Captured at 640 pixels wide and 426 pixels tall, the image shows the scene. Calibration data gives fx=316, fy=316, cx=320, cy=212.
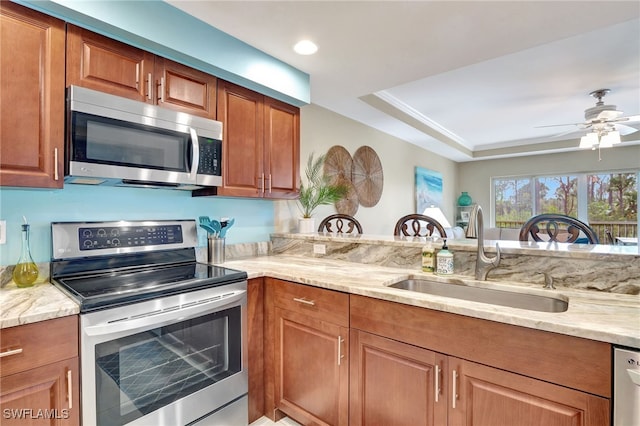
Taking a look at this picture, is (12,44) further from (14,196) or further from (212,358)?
(212,358)

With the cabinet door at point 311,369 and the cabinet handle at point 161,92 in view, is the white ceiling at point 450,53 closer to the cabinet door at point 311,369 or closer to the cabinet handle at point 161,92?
the cabinet handle at point 161,92

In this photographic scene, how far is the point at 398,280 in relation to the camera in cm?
170

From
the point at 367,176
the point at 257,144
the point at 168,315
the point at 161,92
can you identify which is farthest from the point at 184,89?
the point at 367,176

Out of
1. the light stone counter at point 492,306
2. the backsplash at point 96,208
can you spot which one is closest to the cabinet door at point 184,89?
the backsplash at point 96,208

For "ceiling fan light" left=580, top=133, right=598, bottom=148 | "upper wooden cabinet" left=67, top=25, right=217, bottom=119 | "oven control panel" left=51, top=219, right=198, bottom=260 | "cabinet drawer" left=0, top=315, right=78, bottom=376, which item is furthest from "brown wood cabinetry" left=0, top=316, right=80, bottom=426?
"ceiling fan light" left=580, top=133, right=598, bottom=148

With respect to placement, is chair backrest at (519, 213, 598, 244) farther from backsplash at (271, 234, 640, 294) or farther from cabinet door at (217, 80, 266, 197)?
cabinet door at (217, 80, 266, 197)

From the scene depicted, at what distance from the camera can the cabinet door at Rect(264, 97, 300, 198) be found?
2.29 m

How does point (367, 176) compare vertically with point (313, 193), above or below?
above

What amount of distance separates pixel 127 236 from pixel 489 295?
1.98 metres

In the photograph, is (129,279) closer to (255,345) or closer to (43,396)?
(43,396)

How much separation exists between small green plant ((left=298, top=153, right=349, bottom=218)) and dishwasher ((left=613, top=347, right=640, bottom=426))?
217 cm

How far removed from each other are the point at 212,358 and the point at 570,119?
551 cm

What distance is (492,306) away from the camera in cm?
118

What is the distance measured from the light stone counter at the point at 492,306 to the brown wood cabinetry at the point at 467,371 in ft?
0.13
